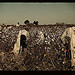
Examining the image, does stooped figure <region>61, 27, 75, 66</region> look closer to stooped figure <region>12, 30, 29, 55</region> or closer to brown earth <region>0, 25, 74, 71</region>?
brown earth <region>0, 25, 74, 71</region>

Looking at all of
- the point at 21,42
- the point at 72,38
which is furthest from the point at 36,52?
the point at 72,38

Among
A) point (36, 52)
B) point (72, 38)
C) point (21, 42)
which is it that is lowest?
→ point (36, 52)

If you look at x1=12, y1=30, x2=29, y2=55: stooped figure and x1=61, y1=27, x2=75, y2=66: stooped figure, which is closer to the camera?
x1=61, y1=27, x2=75, y2=66: stooped figure

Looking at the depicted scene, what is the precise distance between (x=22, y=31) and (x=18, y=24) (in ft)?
0.71

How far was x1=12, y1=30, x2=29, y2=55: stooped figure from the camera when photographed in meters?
2.28

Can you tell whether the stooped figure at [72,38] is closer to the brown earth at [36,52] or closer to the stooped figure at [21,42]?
the brown earth at [36,52]

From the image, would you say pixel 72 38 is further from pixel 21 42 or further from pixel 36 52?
pixel 21 42

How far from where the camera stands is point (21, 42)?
2334mm

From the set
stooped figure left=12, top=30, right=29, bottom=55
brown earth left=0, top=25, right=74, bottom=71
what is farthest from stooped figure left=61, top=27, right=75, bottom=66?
stooped figure left=12, top=30, right=29, bottom=55

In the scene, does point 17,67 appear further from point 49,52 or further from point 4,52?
point 49,52

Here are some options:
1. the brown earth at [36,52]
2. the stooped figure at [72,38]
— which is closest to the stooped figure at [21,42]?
the brown earth at [36,52]

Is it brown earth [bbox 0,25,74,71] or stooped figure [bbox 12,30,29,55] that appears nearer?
brown earth [bbox 0,25,74,71]

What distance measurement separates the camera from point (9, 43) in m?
2.46
